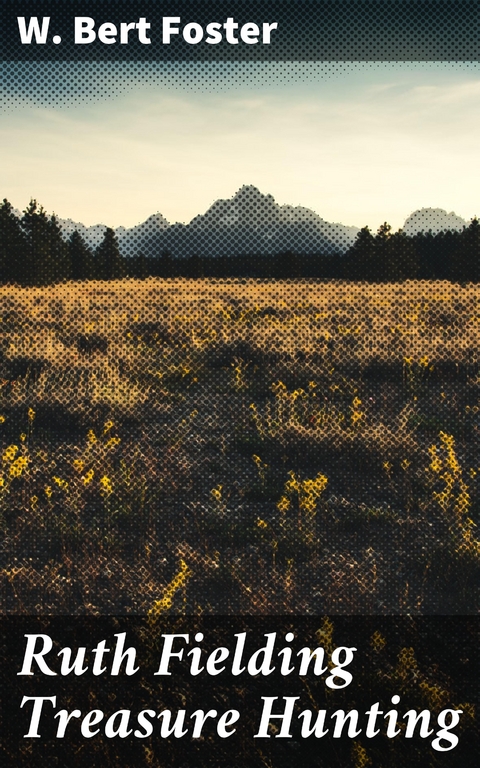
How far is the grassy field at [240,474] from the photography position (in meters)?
4.14

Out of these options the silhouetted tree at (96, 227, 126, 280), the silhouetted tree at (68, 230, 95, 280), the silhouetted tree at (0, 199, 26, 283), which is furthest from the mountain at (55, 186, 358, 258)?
the silhouetted tree at (68, 230, 95, 280)

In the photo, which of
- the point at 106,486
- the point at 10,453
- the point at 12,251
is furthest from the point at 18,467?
the point at 12,251

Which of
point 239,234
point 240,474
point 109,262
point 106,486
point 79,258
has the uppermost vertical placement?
point 79,258

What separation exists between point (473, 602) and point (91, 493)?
2948mm

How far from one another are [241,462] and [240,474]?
0.25 meters

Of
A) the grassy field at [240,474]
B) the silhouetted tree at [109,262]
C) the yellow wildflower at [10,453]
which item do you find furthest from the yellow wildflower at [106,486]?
the silhouetted tree at [109,262]

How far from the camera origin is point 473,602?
4.04 m

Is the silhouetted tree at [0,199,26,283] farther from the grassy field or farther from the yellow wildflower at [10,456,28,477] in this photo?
the yellow wildflower at [10,456,28,477]

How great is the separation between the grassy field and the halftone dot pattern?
0.06ft

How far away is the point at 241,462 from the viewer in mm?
5988

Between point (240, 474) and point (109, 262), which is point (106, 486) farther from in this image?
point (109, 262)

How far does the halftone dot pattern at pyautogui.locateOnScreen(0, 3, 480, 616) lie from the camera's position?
4.15 metres

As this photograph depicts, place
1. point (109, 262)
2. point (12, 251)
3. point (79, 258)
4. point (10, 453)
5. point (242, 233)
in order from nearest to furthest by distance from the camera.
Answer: point (242, 233) < point (10, 453) < point (109, 262) < point (12, 251) < point (79, 258)

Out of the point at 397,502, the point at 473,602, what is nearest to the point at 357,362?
the point at 397,502
